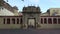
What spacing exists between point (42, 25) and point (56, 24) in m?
4.18

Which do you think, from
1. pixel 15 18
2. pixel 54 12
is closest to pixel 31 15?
pixel 15 18

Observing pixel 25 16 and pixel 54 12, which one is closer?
pixel 25 16

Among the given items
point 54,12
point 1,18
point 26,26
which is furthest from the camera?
point 54,12

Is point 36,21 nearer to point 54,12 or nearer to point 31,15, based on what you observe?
point 31,15

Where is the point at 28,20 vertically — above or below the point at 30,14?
below

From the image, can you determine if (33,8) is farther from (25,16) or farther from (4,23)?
(4,23)

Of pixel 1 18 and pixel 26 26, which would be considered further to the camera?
pixel 1 18

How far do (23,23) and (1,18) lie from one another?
6947 millimetres

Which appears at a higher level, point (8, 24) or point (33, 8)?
point (33, 8)

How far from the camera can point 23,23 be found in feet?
184

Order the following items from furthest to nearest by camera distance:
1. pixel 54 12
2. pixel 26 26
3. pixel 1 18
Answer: pixel 54 12, pixel 1 18, pixel 26 26

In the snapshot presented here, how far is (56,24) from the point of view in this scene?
5819 cm

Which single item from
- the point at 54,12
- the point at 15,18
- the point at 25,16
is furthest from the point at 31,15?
the point at 54,12

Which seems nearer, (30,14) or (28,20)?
(30,14)
